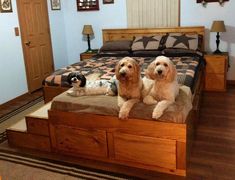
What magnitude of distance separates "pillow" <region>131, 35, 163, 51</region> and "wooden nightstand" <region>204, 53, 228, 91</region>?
2.54 feet

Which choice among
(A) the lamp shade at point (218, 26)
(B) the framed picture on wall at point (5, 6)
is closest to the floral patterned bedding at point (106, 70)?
(A) the lamp shade at point (218, 26)

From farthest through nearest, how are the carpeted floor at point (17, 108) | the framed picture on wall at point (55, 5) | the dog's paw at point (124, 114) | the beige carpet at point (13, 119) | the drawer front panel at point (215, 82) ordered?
the framed picture on wall at point (55, 5)
the drawer front panel at point (215, 82)
the carpeted floor at point (17, 108)
the beige carpet at point (13, 119)
the dog's paw at point (124, 114)

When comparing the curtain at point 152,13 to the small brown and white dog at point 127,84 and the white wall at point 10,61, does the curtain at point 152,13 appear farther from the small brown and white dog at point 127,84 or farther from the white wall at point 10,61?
the small brown and white dog at point 127,84

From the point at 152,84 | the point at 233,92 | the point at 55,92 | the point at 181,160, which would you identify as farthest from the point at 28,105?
the point at 233,92

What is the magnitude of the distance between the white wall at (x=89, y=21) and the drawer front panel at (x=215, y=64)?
1.70 metres

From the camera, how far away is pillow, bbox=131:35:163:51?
13.8 ft

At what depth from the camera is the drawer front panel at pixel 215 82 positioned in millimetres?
4156

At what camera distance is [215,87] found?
4215 mm

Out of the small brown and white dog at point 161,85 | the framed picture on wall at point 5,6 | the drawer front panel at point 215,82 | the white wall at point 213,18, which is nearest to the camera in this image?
the small brown and white dog at point 161,85

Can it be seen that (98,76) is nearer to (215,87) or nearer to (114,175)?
(114,175)

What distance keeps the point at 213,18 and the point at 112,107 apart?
302 centimetres

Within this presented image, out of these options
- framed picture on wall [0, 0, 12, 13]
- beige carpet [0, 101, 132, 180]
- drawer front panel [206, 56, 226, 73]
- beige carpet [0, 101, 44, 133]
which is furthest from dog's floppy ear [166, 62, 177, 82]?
framed picture on wall [0, 0, 12, 13]

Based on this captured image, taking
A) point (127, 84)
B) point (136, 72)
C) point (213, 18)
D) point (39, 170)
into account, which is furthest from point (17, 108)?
point (213, 18)

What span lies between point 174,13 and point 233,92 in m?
1.62
